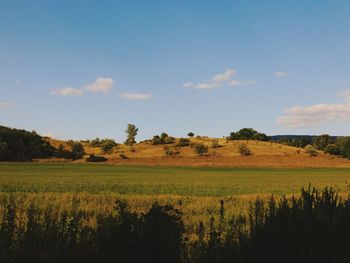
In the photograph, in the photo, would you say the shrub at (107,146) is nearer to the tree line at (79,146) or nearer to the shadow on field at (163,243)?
the tree line at (79,146)

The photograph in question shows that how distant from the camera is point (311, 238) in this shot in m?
5.54

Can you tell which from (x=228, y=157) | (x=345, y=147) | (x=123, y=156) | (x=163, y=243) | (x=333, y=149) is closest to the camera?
(x=163, y=243)

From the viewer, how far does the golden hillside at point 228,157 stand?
119 metres

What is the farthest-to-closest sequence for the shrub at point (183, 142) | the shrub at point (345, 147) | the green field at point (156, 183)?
1. the shrub at point (183, 142)
2. the shrub at point (345, 147)
3. the green field at point (156, 183)

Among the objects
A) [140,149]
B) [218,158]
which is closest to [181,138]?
[140,149]

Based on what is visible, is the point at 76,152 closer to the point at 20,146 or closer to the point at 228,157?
the point at 20,146

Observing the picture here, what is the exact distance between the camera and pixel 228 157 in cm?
12688

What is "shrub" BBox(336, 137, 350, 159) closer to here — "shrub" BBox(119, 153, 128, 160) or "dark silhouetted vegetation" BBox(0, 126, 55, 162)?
"shrub" BBox(119, 153, 128, 160)

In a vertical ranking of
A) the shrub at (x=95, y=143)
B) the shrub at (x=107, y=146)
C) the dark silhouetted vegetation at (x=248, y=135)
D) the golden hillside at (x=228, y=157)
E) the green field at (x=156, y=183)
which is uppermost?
the dark silhouetted vegetation at (x=248, y=135)

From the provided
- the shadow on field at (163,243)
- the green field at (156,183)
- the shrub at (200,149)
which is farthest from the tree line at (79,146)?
the shadow on field at (163,243)

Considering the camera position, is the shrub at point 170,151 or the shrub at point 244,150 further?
the shrub at point 170,151

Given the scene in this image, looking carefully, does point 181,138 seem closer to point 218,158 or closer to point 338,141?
point 218,158

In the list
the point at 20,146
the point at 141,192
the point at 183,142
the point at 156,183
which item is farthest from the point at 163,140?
the point at 141,192

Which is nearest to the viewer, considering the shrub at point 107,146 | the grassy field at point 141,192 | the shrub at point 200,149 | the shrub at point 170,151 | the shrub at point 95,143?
the grassy field at point 141,192
